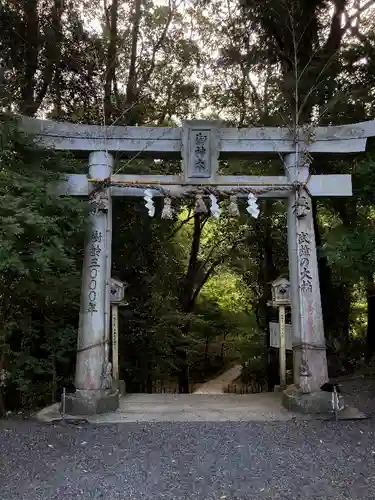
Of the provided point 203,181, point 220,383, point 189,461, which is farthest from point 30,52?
A: point 220,383

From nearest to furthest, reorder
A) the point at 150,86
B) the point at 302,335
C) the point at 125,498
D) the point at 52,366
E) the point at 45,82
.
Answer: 1. the point at 125,498
2. the point at 302,335
3. the point at 52,366
4. the point at 45,82
5. the point at 150,86

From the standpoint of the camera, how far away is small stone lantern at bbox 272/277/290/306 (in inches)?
301

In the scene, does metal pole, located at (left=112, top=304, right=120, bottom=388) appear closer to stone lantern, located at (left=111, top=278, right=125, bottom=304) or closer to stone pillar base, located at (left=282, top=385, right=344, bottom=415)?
stone lantern, located at (left=111, top=278, right=125, bottom=304)

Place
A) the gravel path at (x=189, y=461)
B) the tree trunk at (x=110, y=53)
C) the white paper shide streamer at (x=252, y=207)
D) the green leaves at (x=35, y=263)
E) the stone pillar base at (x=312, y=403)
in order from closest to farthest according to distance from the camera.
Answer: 1. the gravel path at (x=189, y=461)
2. the green leaves at (x=35, y=263)
3. the stone pillar base at (x=312, y=403)
4. the white paper shide streamer at (x=252, y=207)
5. the tree trunk at (x=110, y=53)

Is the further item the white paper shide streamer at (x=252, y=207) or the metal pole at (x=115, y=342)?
the metal pole at (x=115, y=342)

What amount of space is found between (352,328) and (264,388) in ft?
10.6

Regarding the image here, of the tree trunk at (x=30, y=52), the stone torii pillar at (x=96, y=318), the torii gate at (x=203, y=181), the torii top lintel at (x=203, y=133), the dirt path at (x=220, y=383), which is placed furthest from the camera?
the dirt path at (x=220, y=383)

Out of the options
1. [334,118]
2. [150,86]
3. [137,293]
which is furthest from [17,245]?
[150,86]

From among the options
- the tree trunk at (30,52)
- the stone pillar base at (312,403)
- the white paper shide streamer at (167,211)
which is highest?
the tree trunk at (30,52)

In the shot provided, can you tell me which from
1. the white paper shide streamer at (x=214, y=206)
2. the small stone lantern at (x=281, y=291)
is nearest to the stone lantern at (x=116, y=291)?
the white paper shide streamer at (x=214, y=206)

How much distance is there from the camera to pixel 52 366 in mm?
7469

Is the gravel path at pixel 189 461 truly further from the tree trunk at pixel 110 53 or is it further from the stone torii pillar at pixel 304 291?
the tree trunk at pixel 110 53

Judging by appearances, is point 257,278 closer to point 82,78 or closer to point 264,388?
point 264,388

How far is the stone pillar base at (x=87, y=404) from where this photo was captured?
6252mm
